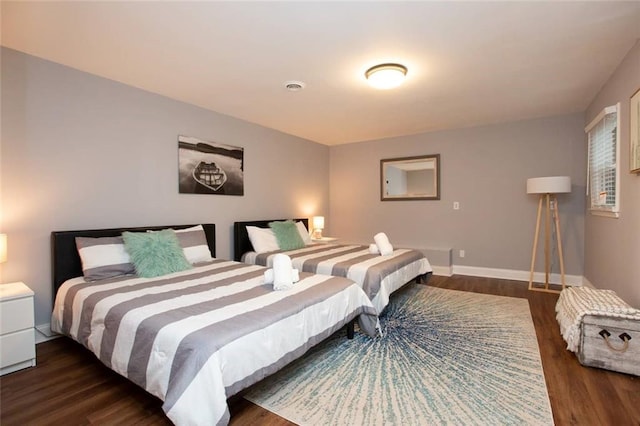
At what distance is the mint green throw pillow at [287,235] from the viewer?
4375mm

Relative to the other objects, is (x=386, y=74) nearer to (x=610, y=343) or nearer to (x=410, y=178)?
(x=610, y=343)

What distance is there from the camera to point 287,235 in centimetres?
447

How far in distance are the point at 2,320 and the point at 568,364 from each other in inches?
158

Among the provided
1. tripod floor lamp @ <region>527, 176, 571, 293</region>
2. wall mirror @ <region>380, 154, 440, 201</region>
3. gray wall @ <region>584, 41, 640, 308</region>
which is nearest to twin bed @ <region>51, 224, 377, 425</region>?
gray wall @ <region>584, 41, 640, 308</region>

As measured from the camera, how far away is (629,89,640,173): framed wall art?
7.86 ft

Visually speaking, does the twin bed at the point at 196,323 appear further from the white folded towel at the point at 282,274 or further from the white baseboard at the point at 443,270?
the white baseboard at the point at 443,270

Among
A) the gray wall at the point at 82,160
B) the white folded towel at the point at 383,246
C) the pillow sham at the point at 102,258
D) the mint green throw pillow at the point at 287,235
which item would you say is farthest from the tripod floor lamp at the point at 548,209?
the pillow sham at the point at 102,258

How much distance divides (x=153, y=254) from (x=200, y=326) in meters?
1.46

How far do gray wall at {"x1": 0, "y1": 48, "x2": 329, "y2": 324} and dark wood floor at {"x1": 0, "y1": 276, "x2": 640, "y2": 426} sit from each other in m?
0.75

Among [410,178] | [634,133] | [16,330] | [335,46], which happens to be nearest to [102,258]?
[16,330]

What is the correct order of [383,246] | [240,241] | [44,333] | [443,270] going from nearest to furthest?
[44,333] < [383,246] < [240,241] < [443,270]

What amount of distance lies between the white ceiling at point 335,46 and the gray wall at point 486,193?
0.85 meters

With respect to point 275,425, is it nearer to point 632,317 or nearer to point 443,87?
point 632,317

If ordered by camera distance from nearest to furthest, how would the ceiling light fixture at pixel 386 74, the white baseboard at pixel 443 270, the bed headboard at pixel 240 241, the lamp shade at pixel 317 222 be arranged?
1. the ceiling light fixture at pixel 386 74
2. the bed headboard at pixel 240 241
3. the white baseboard at pixel 443 270
4. the lamp shade at pixel 317 222
